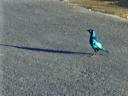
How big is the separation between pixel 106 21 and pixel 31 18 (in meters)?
2.70

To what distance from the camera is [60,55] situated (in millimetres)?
13242

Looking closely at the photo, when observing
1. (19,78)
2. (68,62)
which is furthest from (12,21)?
(19,78)

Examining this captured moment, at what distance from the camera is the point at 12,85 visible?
10.5 m

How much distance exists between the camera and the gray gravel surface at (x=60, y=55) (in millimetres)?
Result: 10500

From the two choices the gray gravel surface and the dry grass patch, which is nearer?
the gray gravel surface

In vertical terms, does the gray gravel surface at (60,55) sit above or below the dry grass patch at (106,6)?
above

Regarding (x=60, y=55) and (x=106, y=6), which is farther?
(x=106, y=6)

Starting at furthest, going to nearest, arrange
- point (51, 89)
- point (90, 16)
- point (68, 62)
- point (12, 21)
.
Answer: point (90, 16)
point (12, 21)
point (68, 62)
point (51, 89)

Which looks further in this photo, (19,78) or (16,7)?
(16,7)

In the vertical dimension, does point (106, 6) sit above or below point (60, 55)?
below

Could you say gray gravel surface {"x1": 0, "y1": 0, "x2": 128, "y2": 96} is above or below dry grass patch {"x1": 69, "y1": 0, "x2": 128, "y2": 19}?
above

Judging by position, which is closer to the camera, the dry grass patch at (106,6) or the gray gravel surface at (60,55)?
the gray gravel surface at (60,55)

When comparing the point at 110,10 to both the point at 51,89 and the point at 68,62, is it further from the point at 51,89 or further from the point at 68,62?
the point at 51,89

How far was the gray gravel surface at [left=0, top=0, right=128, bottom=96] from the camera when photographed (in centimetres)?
1050
